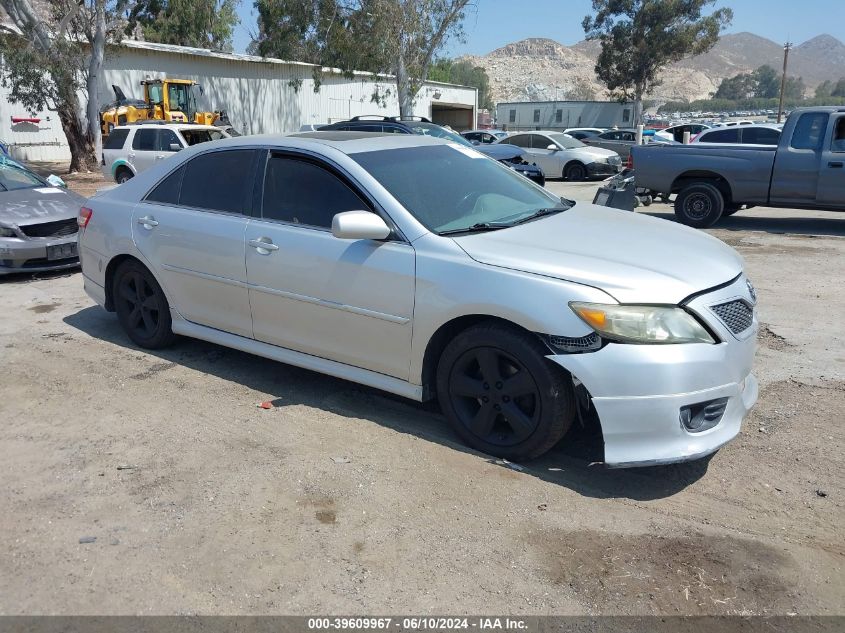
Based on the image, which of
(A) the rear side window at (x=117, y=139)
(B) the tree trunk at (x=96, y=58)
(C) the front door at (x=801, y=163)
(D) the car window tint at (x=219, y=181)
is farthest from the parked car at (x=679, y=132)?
(D) the car window tint at (x=219, y=181)

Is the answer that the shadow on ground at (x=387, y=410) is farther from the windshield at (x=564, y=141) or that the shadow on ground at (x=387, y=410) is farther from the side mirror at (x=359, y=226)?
the windshield at (x=564, y=141)

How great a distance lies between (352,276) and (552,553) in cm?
193

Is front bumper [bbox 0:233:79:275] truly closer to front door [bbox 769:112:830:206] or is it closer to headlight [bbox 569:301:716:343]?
headlight [bbox 569:301:716:343]

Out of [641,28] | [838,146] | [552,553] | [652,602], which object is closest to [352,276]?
[552,553]

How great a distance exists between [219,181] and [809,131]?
9464 millimetres

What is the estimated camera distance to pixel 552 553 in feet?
10.4

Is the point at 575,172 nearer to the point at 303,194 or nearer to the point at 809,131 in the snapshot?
the point at 809,131

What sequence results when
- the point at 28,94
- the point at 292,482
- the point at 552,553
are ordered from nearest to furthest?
the point at 552,553
the point at 292,482
the point at 28,94

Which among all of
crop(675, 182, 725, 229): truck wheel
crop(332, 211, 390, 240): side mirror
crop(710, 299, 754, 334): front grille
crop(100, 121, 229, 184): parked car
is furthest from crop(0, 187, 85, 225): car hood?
crop(675, 182, 725, 229): truck wheel

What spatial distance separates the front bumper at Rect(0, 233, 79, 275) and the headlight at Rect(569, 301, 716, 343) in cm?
689

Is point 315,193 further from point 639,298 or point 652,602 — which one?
point 652,602

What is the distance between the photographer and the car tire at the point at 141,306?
550 cm

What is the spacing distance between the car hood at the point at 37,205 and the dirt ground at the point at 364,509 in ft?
11.7

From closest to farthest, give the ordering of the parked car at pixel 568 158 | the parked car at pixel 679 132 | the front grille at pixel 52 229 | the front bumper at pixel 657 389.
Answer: the front bumper at pixel 657 389, the front grille at pixel 52 229, the parked car at pixel 568 158, the parked car at pixel 679 132
